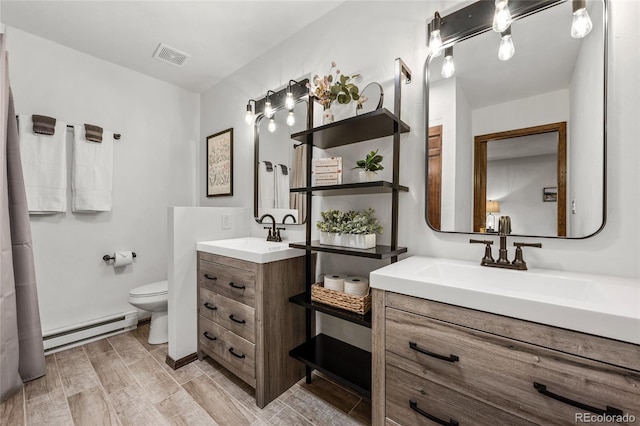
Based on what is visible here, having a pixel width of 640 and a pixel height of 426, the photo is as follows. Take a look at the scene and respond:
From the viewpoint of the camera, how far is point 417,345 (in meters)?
0.98

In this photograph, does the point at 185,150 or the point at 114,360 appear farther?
the point at 185,150

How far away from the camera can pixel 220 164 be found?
9.07 feet

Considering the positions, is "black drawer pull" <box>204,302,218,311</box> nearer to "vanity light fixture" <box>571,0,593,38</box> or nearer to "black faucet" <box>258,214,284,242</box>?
"black faucet" <box>258,214,284,242</box>

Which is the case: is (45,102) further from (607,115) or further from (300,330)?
(607,115)

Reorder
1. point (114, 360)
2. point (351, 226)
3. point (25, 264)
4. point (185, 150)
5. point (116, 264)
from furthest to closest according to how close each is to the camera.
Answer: point (185, 150)
point (116, 264)
point (114, 360)
point (25, 264)
point (351, 226)

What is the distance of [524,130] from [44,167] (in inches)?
127

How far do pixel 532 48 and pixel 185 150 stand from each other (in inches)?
121

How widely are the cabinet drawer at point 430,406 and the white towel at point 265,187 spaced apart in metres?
1.56

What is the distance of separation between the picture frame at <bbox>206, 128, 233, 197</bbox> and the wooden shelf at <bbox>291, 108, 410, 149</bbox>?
1.23 metres

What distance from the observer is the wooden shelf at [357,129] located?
1303 millimetres

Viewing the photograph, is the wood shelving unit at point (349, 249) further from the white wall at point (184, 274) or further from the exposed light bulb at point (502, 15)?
the white wall at point (184, 274)

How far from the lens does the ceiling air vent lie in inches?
88.7

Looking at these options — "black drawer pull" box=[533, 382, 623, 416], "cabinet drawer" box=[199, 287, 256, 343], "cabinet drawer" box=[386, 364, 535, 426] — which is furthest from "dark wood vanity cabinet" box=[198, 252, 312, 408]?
"black drawer pull" box=[533, 382, 623, 416]

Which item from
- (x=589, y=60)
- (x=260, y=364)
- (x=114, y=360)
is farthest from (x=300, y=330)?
(x=589, y=60)
